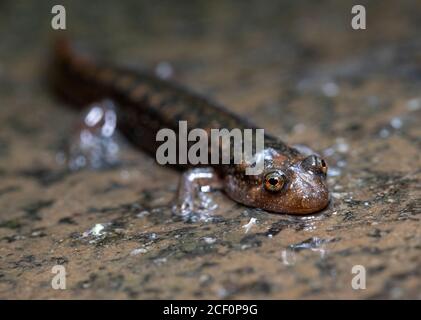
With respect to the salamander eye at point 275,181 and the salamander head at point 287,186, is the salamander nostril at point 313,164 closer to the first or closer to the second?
the salamander head at point 287,186

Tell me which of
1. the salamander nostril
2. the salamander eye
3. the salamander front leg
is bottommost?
the salamander front leg

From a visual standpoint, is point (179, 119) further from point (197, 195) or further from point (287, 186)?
point (287, 186)

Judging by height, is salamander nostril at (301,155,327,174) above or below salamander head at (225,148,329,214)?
above

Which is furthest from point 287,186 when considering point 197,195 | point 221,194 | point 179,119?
point 179,119

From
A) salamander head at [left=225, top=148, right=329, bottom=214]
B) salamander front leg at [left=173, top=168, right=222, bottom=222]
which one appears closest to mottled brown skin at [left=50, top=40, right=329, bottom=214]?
salamander head at [left=225, top=148, right=329, bottom=214]

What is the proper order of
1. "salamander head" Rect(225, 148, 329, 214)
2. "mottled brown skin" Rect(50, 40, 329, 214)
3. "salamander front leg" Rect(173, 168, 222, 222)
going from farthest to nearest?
1. "salamander front leg" Rect(173, 168, 222, 222)
2. "mottled brown skin" Rect(50, 40, 329, 214)
3. "salamander head" Rect(225, 148, 329, 214)

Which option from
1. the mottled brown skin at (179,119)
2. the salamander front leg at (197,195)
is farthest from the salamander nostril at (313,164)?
the salamander front leg at (197,195)

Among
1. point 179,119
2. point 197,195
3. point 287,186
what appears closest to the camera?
point 287,186

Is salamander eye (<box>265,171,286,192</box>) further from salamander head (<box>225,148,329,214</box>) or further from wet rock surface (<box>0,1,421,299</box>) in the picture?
wet rock surface (<box>0,1,421,299</box>)
